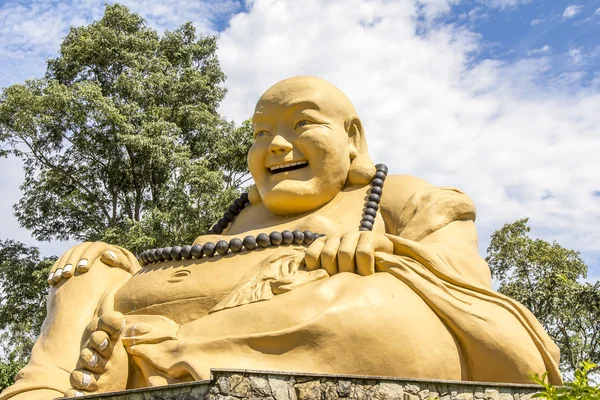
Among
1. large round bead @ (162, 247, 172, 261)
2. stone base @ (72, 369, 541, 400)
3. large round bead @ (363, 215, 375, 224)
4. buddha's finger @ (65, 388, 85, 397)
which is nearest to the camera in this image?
stone base @ (72, 369, 541, 400)

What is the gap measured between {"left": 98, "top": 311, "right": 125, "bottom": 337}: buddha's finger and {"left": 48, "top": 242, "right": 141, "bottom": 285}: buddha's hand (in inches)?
32.0

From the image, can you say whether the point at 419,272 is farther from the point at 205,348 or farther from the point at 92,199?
the point at 92,199

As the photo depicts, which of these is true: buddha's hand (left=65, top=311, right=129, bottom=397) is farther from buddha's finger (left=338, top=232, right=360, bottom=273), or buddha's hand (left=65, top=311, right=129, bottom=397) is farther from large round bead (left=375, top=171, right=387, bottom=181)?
large round bead (left=375, top=171, right=387, bottom=181)

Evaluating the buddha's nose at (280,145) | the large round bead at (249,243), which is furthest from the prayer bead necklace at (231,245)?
the buddha's nose at (280,145)

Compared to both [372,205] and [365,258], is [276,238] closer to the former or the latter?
[365,258]

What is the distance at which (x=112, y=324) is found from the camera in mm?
3789

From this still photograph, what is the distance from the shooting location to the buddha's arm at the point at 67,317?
4.07m

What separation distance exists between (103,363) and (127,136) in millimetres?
9270

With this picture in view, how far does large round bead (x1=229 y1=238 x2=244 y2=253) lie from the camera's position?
420 cm

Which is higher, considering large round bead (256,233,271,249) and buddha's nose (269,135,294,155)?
buddha's nose (269,135,294,155)

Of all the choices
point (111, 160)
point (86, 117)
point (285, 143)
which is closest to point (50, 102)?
point (86, 117)

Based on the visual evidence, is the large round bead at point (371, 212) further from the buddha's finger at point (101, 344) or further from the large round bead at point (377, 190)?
the buddha's finger at point (101, 344)

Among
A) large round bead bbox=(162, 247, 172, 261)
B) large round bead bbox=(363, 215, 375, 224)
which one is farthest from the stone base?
large round bead bbox=(363, 215, 375, 224)

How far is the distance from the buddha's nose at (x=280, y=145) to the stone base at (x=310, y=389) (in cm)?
220
